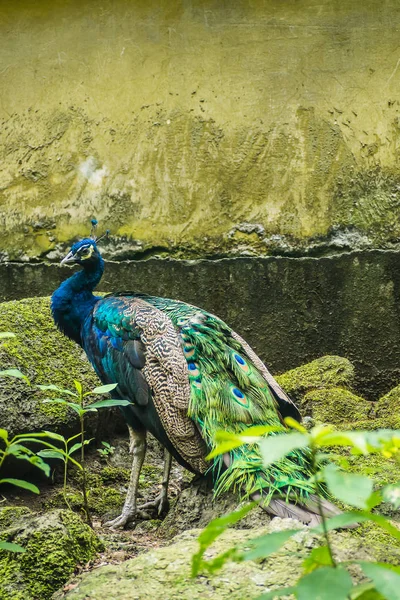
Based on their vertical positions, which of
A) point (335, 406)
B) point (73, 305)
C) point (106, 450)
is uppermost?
point (73, 305)

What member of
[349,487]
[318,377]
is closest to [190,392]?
[318,377]

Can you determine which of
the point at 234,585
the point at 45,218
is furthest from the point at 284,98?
the point at 234,585

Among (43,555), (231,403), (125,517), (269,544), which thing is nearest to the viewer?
(269,544)

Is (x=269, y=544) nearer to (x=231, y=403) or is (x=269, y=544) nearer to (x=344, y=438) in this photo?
(x=344, y=438)

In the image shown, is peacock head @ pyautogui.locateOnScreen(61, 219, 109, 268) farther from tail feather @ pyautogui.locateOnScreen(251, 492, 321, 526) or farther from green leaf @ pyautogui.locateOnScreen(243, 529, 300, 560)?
green leaf @ pyautogui.locateOnScreen(243, 529, 300, 560)

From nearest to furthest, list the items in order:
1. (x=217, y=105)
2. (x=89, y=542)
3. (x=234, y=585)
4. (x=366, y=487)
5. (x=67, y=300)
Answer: (x=366, y=487), (x=234, y=585), (x=89, y=542), (x=67, y=300), (x=217, y=105)

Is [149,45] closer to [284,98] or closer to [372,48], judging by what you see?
[284,98]

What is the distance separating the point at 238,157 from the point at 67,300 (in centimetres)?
189

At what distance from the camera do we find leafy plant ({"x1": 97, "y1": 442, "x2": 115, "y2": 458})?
470 centimetres

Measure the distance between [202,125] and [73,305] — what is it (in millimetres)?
1953

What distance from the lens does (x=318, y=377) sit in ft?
16.7

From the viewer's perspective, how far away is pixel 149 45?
5.88 metres

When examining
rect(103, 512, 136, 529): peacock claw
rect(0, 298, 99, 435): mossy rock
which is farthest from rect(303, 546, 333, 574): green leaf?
rect(0, 298, 99, 435): mossy rock

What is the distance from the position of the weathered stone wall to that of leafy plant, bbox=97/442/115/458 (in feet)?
5.25
